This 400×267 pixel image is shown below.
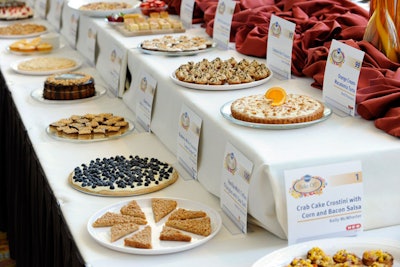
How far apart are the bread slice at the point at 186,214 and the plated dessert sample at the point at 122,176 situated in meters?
0.17

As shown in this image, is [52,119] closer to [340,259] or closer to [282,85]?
[282,85]

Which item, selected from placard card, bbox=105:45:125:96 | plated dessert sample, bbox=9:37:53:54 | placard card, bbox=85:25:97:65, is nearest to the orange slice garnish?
placard card, bbox=105:45:125:96

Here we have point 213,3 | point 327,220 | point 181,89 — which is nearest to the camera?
point 327,220

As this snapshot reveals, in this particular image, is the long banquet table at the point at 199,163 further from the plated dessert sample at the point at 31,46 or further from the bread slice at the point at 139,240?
the plated dessert sample at the point at 31,46

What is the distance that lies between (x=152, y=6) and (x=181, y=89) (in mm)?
1193

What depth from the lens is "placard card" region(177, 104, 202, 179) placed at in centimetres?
188

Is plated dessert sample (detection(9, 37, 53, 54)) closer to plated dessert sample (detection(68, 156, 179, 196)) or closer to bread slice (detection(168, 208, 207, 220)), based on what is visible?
plated dessert sample (detection(68, 156, 179, 196))

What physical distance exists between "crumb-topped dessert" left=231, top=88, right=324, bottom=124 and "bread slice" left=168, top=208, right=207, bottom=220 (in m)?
0.25

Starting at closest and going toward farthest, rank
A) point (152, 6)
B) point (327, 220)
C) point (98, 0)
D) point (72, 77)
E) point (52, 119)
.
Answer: point (327, 220) → point (52, 119) → point (72, 77) → point (152, 6) → point (98, 0)

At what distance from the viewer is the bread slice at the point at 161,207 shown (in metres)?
1.66

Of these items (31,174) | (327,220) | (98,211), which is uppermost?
(327,220)

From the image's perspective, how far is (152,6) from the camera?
3.17m

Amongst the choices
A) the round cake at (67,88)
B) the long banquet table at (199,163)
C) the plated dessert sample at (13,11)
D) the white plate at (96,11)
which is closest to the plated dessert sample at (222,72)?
the long banquet table at (199,163)

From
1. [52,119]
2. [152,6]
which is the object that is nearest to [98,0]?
[152,6]
